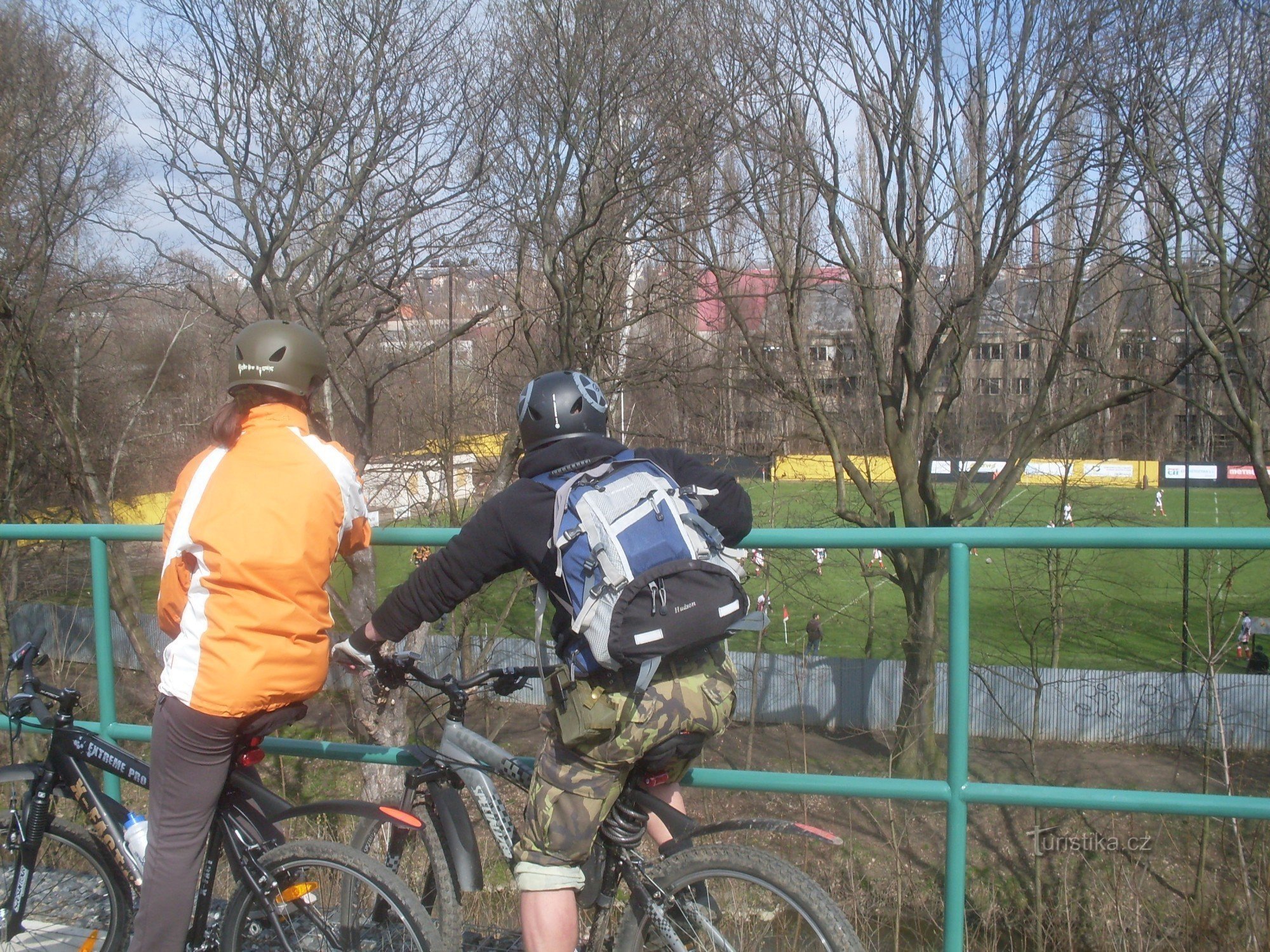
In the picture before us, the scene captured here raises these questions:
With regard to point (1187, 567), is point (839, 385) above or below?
above

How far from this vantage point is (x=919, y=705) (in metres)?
3.83

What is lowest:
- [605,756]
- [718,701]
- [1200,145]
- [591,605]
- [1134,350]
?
[605,756]

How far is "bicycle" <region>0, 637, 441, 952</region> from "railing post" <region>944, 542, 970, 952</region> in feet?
4.46

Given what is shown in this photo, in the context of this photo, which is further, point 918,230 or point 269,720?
point 918,230

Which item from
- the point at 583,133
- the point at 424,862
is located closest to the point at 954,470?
the point at 583,133

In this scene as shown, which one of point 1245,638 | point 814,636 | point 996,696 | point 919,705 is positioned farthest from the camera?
point 814,636

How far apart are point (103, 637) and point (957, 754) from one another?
280 centimetres

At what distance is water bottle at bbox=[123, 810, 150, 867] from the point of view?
2.72m

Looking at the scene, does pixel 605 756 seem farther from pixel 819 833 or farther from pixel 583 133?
pixel 583 133

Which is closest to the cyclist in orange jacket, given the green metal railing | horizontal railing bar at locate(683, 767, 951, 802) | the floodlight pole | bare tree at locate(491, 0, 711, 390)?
the green metal railing

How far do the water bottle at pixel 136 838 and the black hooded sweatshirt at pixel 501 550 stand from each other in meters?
1.05

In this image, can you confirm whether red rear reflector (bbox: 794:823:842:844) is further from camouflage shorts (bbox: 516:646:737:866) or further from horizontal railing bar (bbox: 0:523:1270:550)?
horizontal railing bar (bbox: 0:523:1270:550)

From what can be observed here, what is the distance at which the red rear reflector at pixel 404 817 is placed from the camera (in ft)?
8.01

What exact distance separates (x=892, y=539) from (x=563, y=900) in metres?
1.19
